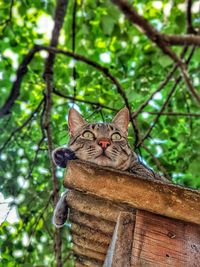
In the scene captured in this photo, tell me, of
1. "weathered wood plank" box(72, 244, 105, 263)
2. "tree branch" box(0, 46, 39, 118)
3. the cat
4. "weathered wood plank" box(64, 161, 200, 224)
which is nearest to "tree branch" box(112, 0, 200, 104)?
"weathered wood plank" box(64, 161, 200, 224)

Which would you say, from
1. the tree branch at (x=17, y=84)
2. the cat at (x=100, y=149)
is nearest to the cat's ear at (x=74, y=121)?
the cat at (x=100, y=149)

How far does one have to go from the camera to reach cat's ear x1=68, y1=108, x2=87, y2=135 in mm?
2553

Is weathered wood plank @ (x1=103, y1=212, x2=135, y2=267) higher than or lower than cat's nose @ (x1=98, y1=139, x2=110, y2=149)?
lower

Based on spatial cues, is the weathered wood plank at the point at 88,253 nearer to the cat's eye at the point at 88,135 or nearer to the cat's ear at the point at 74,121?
the cat's eye at the point at 88,135

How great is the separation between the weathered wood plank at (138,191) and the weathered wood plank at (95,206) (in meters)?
0.06

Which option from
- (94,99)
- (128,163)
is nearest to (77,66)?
(94,99)

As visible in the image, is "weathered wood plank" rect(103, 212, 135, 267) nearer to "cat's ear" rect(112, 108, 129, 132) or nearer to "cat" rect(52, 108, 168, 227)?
"cat" rect(52, 108, 168, 227)

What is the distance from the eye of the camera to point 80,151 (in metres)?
2.28

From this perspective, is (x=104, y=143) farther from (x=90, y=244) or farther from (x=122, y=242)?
(x=122, y=242)

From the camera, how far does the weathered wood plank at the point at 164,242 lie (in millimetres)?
1613

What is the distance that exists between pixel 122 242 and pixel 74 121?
1111 mm

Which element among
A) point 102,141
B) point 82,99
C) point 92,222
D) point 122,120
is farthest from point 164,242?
point 82,99

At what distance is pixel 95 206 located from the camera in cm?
170

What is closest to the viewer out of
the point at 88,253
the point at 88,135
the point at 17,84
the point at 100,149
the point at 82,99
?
the point at 88,253
